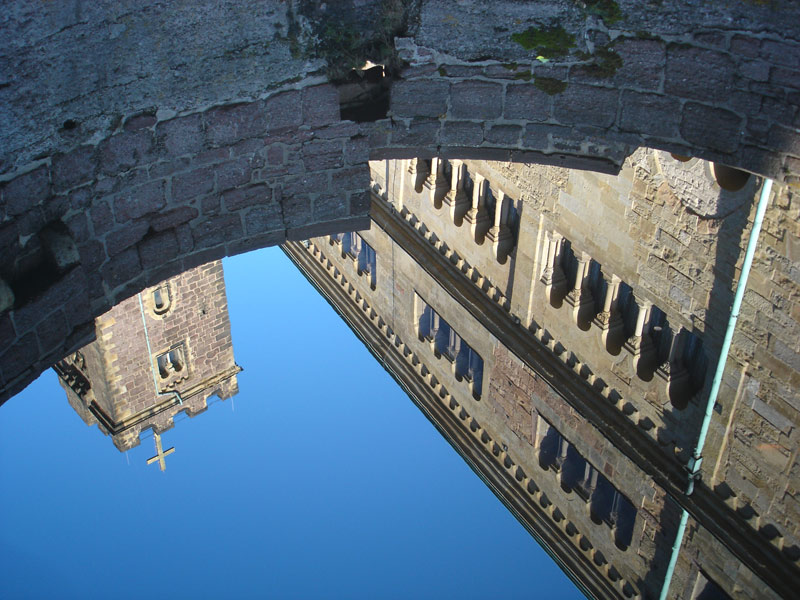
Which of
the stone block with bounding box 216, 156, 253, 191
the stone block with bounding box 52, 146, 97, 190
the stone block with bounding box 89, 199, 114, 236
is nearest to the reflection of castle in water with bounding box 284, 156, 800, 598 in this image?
the stone block with bounding box 216, 156, 253, 191

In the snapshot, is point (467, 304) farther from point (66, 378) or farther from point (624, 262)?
point (66, 378)

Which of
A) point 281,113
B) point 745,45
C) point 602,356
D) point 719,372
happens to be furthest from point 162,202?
point 602,356

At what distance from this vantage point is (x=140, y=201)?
552 centimetres

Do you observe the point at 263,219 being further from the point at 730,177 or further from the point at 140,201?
the point at 730,177

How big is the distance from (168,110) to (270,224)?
1.00 metres

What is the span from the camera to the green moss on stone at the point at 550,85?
19.2ft

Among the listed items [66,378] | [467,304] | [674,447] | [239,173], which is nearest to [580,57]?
[239,173]

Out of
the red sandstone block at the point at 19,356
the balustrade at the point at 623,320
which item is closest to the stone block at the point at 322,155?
the red sandstone block at the point at 19,356

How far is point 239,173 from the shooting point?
5785 millimetres

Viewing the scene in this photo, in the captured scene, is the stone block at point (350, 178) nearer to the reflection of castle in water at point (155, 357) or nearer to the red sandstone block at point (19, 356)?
the red sandstone block at point (19, 356)

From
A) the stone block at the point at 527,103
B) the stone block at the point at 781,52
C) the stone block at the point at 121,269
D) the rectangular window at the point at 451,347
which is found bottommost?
the rectangular window at the point at 451,347

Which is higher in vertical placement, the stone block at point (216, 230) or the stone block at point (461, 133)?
the stone block at point (461, 133)

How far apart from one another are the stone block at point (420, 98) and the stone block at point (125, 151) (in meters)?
1.37

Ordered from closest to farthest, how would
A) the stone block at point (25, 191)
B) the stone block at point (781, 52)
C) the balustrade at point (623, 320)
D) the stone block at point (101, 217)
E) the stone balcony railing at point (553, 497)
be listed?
the stone block at point (25, 191)
the stone block at point (781, 52)
the stone block at point (101, 217)
the balustrade at point (623, 320)
the stone balcony railing at point (553, 497)
